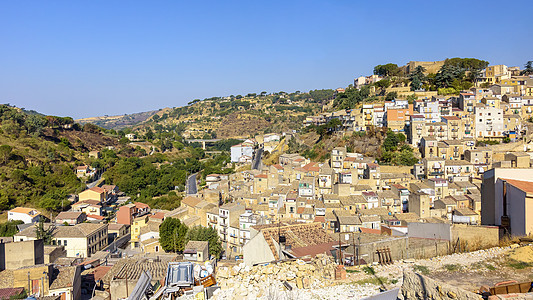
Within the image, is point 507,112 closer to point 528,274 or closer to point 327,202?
point 327,202

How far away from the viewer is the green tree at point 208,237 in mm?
19734

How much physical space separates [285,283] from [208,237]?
48.4 feet

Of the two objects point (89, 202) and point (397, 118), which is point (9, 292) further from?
point (397, 118)

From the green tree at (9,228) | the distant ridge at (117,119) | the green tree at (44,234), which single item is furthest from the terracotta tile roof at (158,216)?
the distant ridge at (117,119)

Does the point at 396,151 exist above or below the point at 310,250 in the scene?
above

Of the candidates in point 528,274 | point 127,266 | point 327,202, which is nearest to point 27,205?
point 127,266

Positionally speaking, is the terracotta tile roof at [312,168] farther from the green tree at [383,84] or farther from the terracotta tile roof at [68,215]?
the green tree at [383,84]

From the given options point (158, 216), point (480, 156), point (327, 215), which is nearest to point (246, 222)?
point (327, 215)

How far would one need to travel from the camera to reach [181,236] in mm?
20594

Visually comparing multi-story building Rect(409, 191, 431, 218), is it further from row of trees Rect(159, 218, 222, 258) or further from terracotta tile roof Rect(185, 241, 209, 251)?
terracotta tile roof Rect(185, 241, 209, 251)

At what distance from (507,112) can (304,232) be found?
26.1 meters

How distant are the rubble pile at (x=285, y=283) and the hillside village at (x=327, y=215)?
0.03m

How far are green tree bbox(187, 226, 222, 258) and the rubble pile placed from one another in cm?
1381

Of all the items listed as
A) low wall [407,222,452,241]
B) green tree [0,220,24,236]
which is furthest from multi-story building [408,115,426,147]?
green tree [0,220,24,236]
